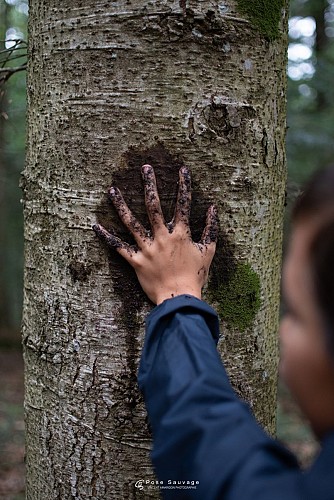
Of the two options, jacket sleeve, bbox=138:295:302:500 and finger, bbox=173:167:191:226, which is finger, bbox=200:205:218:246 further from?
jacket sleeve, bbox=138:295:302:500

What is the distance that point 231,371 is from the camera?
5.31 ft

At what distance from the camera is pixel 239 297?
1626 mm

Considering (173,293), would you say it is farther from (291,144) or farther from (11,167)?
(11,167)

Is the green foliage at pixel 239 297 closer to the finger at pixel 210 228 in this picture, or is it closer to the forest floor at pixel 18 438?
the finger at pixel 210 228

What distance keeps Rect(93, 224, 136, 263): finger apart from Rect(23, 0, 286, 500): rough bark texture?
0.12ft

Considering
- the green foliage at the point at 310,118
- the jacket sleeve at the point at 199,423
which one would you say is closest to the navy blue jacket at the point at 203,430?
the jacket sleeve at the point at 199,423

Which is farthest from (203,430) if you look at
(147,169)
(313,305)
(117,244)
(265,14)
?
(265,14)

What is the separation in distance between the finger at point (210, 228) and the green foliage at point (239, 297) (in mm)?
144

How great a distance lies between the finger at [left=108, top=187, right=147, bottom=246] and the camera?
1.49 meters

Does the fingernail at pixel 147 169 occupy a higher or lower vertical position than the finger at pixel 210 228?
higher

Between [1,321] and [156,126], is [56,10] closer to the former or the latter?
[156,126]

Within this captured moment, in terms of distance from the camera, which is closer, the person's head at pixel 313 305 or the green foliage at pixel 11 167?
the person's head at pixel 313 305

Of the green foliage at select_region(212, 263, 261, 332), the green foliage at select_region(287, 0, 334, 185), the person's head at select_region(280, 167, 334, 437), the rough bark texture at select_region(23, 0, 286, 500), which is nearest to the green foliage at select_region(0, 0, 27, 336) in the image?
the green foliage at select_region(287, 0, 334, 185)

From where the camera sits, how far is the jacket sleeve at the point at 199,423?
37.4 inches
